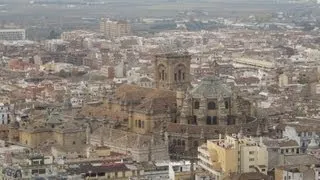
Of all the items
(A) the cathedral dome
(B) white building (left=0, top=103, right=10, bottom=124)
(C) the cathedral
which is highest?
(A) the cathedral dome

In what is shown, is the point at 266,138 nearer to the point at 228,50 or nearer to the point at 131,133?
the point at 131,133

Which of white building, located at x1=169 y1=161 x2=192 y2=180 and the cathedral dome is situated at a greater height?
the cathedral dome

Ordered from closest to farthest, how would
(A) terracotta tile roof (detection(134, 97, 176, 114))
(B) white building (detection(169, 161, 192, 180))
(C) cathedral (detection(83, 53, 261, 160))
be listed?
(B) white building (detection(169, 161, 192, 180))
(C) cathedral (detection(83, 53, 261, 160))
(A) terracotta tile roof (detection(134, 97, 176, 114))

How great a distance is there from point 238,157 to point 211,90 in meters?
13.9

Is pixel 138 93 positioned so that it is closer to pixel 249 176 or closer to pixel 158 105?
pixel 158 105

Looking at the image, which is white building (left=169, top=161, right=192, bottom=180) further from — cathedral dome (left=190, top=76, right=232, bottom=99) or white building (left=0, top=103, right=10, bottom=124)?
white building (left=0, top=103, right=10, bottom=124)

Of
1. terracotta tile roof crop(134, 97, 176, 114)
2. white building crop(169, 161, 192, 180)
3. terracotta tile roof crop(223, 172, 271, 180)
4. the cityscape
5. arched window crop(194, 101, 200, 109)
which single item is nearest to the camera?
terracotta tile roof crop(223, 172, 271, 180)

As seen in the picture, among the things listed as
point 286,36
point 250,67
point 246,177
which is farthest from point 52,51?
point 246,177

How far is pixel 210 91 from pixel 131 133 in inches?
292

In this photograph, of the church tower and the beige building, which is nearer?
the beige building

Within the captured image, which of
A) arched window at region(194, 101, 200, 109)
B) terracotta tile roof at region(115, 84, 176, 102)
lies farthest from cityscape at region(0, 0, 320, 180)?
terracotta tile roof at region(115, 84, 176, 102)

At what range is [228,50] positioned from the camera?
166m

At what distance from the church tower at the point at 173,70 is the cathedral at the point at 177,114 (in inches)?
63.3

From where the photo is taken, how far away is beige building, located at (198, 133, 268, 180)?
61500mm
